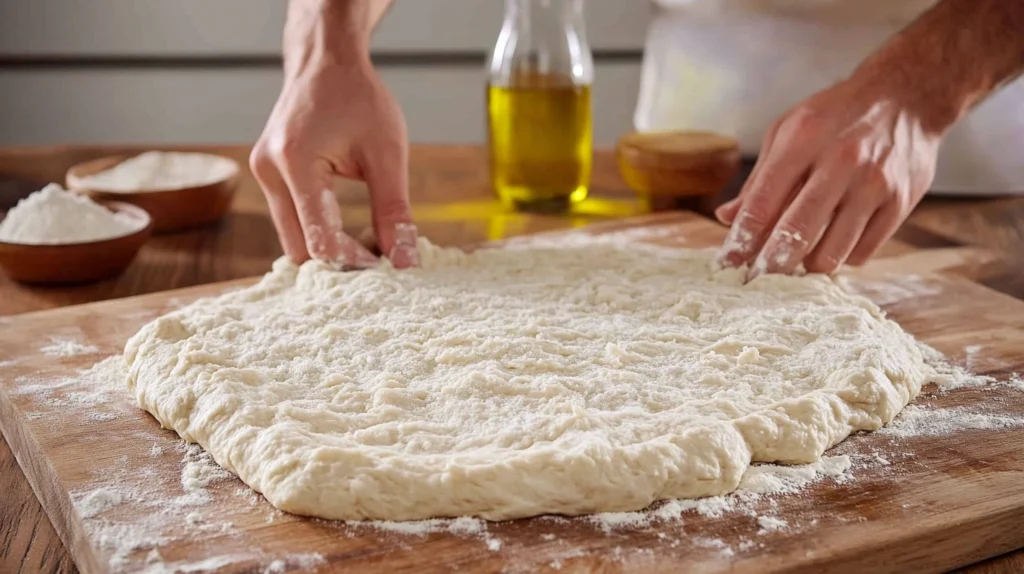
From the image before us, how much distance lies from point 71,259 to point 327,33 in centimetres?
58

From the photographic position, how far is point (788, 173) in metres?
1.51

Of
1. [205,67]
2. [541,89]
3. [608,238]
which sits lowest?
[205,67]

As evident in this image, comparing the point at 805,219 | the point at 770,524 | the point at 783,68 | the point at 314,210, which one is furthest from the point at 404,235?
the point at 783,68

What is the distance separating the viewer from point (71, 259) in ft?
5.68

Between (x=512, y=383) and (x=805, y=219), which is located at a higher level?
(x=805, y=219)

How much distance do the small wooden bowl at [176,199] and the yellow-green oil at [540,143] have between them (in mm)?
559

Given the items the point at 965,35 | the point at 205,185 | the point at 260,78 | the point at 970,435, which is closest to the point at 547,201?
the point at 205,185

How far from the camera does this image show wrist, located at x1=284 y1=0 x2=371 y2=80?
66.9 inches

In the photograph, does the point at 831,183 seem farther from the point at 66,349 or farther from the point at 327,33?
the point at 66,349

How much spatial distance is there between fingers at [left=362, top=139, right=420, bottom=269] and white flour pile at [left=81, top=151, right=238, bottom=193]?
58 centimetres

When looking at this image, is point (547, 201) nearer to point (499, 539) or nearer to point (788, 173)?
point (788, 173)

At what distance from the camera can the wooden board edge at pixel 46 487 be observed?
0.99 m

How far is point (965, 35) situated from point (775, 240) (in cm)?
50

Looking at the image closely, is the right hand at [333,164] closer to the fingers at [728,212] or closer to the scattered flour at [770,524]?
the fingers at [728,212]
